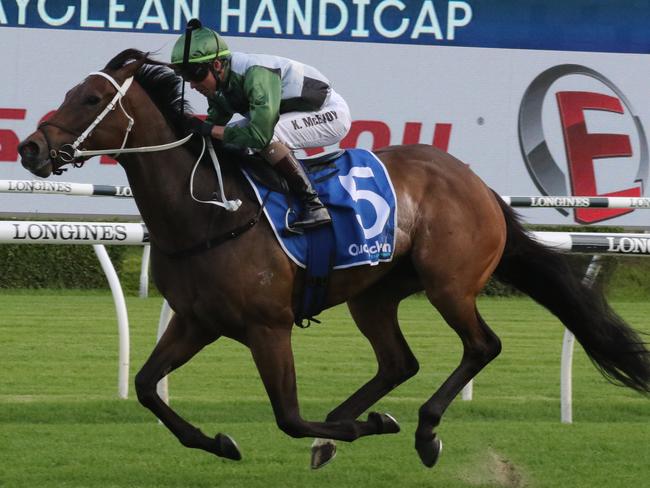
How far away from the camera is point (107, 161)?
37.3 feet

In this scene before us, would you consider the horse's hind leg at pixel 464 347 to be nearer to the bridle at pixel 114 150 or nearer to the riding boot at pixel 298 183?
the riding boot at pixel 298 183

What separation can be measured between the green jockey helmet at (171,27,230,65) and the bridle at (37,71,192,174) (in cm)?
17

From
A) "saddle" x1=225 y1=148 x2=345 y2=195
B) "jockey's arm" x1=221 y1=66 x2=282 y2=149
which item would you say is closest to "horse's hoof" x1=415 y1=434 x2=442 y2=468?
"saddle" x1=225 y1=148 x2=345 y2=195

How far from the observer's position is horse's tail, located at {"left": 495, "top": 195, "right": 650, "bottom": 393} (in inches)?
193

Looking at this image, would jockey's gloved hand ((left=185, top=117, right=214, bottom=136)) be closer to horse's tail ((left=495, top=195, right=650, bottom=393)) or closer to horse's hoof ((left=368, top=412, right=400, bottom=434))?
horse's hoof ((left=368, top=412, right=400, bottom=434))

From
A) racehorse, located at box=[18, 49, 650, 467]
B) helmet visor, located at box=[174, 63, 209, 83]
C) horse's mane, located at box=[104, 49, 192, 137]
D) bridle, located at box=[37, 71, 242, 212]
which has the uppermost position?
helmet visor, located at box=[174, 63, 209, 83]

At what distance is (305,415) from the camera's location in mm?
5504

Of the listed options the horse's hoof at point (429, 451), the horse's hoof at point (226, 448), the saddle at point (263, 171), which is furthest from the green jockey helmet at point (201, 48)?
the horse's hoof at point (429, 451)

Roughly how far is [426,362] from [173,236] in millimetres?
3715

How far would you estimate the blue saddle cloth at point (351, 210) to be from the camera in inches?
164

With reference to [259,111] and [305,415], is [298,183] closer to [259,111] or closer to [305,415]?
[259,111]

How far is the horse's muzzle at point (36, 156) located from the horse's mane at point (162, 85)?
45 centimetres

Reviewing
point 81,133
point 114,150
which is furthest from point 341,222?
point 81,133

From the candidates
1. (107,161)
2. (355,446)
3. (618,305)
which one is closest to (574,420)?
(355,446)
